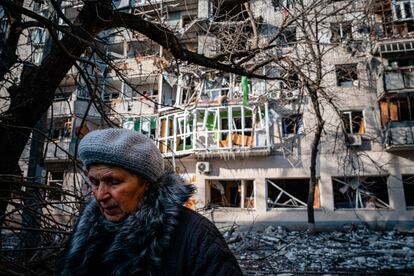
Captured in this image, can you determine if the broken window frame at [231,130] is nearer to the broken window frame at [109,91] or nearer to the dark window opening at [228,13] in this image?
the dark window opening at [228,13]

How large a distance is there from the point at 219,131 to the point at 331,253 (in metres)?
9.20

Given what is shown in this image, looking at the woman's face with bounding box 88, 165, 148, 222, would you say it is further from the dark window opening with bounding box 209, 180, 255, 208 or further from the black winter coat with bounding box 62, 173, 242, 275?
the dark window opening with bounding box 209, 180, 255, 208

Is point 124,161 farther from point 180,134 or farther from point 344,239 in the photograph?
point 180,134

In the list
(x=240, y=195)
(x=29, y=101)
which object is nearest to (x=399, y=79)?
(x=240, y=195)

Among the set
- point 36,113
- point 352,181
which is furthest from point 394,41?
point 36,113

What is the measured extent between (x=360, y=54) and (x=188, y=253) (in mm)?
19231

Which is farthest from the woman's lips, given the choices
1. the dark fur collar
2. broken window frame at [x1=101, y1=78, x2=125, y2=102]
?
broken window frame at [x1=101, y1=78, x2=125, y2=102]

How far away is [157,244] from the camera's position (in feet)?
4.30

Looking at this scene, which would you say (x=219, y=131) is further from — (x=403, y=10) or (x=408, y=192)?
(x=403, y=10)

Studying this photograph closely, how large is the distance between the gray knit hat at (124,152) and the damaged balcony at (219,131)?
13.9m

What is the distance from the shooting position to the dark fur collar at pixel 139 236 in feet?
4.27

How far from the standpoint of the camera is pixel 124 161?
4.82ft

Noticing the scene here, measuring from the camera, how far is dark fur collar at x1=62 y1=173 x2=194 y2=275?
1.30 meters

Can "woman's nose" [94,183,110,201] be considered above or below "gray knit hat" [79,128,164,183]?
below
